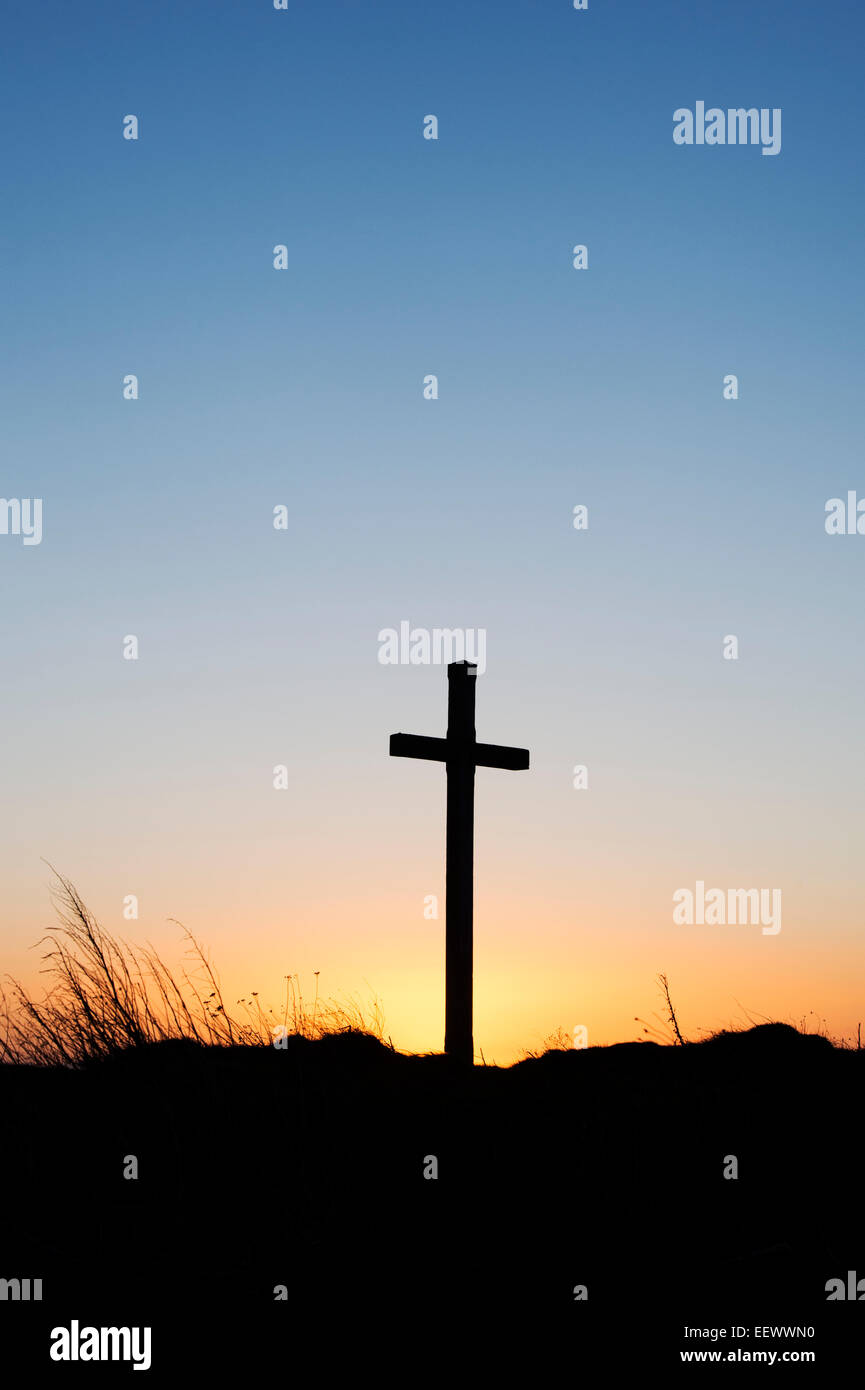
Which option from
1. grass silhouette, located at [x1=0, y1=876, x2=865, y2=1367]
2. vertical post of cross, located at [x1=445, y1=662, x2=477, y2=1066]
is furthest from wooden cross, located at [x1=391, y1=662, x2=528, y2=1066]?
grass silhouette, located at [x1=0, y1=876, x2=865, y2=1367]

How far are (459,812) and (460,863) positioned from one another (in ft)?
1.40

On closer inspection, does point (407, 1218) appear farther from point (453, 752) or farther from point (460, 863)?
point (453, 752)

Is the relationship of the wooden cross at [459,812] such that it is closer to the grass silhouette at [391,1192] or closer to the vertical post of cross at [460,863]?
the vertical post of cross at [460,863]

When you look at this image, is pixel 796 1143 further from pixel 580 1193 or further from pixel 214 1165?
pixel 214 1165

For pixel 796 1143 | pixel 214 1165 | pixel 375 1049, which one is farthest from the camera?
pixel 375 1049

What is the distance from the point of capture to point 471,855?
10.5 metres

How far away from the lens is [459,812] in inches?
415

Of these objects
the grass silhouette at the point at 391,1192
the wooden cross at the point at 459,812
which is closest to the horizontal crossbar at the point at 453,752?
the wooden cross at the point at 459,812

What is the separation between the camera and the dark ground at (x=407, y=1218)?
4.51m

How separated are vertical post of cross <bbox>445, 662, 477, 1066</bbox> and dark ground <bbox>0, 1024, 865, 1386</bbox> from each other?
8.12 ft

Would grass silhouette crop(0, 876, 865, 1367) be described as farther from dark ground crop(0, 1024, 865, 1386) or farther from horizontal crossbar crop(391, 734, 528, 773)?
horizontal crossbar crop(391, 734, 528, 773)
